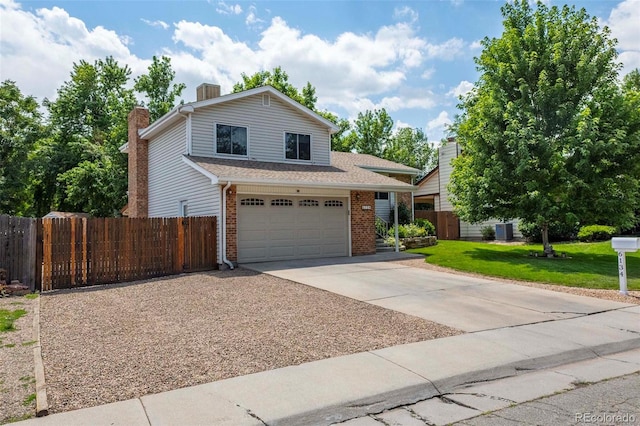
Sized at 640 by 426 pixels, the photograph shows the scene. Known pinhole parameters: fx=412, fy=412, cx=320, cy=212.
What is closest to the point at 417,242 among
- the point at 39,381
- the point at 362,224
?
the point at 362,224

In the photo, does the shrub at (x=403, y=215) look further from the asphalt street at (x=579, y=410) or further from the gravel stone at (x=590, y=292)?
the asphalt street at (x=579, y=410)

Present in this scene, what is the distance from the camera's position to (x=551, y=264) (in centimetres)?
1263

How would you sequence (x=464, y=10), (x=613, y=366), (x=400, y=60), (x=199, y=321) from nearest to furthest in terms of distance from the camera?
1. (x=613, y=366)
2. (x=199, y=321)
3. (x=464, y=10)
4. (x=400, y=60)

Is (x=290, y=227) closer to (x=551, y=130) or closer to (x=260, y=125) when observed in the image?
(x=260, y=125)

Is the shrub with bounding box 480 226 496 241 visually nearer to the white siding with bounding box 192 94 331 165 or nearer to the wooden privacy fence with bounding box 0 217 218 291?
the white siding with bounding box 192 94 331 165

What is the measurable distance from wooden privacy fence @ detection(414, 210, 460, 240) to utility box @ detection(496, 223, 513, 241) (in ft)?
8.75

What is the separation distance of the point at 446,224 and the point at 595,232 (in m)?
7.43

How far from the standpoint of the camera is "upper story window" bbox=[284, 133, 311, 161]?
55.1ft

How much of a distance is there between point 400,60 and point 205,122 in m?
9.74

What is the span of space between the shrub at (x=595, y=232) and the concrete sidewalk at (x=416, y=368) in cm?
1352

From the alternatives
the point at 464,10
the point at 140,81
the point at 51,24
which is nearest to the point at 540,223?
the point at 464,10

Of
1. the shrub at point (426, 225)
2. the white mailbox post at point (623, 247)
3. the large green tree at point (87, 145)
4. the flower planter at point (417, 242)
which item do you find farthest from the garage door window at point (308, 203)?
the large green tree at point (87, 145)

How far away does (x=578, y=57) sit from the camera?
1396cm

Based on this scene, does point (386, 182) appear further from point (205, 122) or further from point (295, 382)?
point (295, 382)
